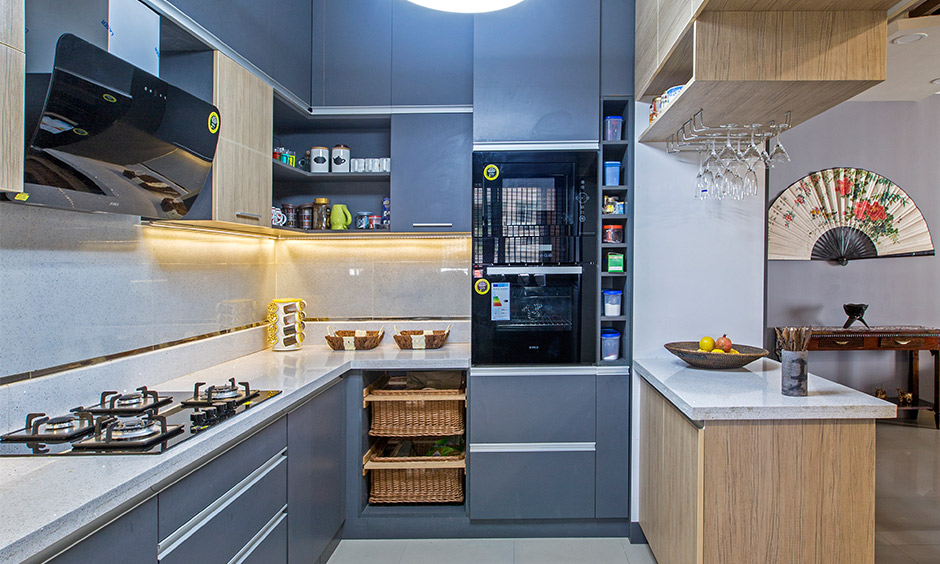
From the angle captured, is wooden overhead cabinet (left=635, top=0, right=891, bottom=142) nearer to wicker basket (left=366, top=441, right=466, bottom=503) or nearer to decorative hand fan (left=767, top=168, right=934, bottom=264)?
wicker basket (left=366, top=441, right=466, bottom=503)

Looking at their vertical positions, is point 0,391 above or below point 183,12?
below

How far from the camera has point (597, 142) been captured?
255 centimetres

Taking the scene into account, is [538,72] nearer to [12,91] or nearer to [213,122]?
[213,122]

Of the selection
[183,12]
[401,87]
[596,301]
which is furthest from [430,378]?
[183,12]

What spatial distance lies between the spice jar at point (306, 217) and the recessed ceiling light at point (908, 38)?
3651mm

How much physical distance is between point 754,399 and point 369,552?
189cm

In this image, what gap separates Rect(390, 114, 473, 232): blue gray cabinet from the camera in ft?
9.13

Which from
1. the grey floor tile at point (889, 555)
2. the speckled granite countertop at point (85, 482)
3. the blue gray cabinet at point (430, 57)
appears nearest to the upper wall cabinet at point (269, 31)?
the blue gray cabinet at point (430, 57)

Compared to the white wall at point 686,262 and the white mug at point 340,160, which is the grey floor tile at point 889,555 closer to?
the white wall at point 686,262

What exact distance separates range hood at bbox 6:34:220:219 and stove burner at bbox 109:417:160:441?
0.65 m

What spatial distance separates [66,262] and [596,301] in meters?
2.15

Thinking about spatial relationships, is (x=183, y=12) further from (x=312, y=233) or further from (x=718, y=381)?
(x=718, y=381)

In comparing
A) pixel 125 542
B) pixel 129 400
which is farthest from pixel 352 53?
pixel 125 542

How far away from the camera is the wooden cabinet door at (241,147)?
203 cm
